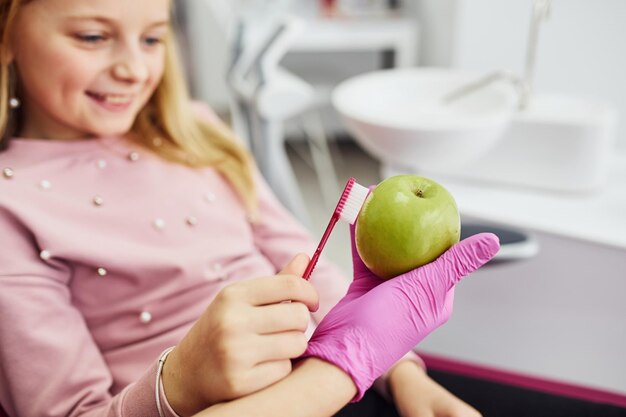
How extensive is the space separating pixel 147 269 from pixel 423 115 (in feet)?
2.67

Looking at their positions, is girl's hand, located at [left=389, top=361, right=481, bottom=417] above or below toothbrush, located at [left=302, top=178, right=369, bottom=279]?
below

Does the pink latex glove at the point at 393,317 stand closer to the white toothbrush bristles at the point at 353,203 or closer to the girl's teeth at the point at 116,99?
the white toothbrush bristles at the point at 353,203

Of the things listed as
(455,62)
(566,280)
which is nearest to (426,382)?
(566,280)

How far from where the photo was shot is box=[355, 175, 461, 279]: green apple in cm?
59

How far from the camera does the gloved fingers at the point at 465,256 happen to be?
1.90 feet

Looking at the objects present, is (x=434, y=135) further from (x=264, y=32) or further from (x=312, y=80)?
(x=312, y=80)

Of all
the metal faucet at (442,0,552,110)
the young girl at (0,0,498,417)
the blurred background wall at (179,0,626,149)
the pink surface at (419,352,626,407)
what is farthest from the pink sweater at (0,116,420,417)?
the blurred background wall at (179,0,626,149)

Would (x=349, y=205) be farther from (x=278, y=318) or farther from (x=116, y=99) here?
(x=116, y=99)

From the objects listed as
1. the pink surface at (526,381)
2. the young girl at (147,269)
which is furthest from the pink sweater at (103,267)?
the pink surface at (526,381)

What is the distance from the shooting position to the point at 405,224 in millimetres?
585

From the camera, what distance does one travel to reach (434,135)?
1153 millimetres

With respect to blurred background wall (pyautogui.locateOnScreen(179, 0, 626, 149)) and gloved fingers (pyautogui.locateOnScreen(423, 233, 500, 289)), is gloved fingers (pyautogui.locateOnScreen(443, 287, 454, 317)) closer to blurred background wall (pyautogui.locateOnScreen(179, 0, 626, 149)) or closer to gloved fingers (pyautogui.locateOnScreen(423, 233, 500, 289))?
gloved fingers (pyautogui.locateOnScreen(423, 233, 500, 289))

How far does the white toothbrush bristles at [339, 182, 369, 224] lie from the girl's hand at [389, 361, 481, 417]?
1.10 ft

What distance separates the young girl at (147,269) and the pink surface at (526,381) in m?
0.15
